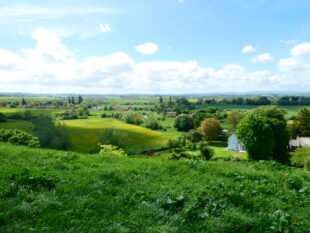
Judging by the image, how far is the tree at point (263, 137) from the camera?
125ft

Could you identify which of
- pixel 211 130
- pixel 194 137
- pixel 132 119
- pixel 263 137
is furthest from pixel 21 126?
pixel 263 137

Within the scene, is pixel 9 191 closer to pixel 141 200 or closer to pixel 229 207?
pixel 141 200

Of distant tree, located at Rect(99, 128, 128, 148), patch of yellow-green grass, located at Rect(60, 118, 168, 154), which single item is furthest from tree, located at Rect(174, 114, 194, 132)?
distant tree, located at Rect(99, 128, 128, 148)

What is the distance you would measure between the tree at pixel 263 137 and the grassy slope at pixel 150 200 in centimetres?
3151

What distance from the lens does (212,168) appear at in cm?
938

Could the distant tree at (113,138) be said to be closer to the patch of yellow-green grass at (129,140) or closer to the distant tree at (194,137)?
the patch of yellow-green grass at (129,140)

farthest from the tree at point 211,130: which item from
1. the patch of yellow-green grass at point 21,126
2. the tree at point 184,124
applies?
the patch of yellow-green grass at point 21,126

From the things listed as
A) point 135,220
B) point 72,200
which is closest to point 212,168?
point 135,220

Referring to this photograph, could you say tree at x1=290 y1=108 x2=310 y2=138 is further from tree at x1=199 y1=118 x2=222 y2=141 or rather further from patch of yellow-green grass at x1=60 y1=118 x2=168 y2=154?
patch of yellow-green grass at x1=60 y1=118 x2=168 y2=154

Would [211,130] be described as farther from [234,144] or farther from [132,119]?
[132,119]

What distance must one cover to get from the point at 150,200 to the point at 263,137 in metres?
37.8

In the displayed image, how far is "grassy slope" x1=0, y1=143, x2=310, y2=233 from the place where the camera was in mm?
4949

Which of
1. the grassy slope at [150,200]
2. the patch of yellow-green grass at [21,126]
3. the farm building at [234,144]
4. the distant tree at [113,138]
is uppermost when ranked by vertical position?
the grassy slope at [150,200]

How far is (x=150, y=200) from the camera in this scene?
629cm
